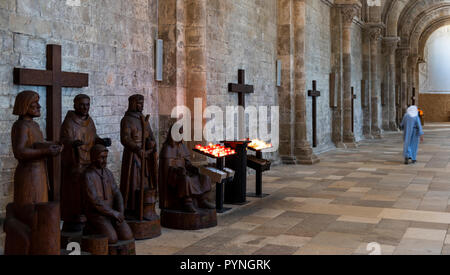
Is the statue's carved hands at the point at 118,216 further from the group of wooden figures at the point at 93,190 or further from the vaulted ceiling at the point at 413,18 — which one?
the vaulted ceiling at the point at 413,18

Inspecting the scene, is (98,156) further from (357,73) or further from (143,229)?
(357,73)

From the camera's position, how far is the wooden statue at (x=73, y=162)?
5.23 meters

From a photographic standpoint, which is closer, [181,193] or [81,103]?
[81,103]

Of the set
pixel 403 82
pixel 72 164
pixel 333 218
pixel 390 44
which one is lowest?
pixel 333 218

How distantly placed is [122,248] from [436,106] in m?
39.2

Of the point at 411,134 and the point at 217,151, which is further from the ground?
the point at 411,134

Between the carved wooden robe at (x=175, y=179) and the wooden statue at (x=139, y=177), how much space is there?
402 mm

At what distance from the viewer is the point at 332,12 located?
17641 millimetres

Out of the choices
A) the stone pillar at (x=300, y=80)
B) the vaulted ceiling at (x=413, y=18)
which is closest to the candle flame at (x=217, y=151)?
the stone pillar at (x=300, y=80)

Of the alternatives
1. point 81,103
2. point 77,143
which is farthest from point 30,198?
point 81,103

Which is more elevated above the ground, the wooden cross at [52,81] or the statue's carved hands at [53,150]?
the wooden cross at [52,81]

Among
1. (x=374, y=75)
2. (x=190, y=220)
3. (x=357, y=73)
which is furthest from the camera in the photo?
(x=374, y=75)

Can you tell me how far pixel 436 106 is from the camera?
3941 centimetres

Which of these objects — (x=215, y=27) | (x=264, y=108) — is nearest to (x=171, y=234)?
(x=215, y=27)
